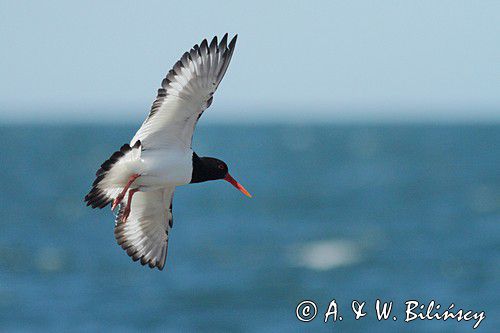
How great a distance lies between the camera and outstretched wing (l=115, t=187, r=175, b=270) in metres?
11.2

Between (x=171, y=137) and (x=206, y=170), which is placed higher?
(x=171, y=137)

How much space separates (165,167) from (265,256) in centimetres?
2677

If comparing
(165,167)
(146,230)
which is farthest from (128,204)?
(146,230)

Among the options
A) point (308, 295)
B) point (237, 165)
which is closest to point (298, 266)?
point (308, 295)

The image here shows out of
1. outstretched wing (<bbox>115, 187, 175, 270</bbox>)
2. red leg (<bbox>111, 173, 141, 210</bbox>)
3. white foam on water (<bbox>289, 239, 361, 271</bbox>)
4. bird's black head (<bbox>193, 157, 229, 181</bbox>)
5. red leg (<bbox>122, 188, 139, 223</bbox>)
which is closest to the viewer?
red leg (<bbox>111, 173, 141, 210</bbox>)

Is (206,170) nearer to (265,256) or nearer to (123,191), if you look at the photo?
(123,191)

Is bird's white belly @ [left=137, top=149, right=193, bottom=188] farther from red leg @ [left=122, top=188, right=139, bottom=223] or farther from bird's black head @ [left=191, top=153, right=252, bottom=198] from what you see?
red leg @ [left=122, top=188, right=139, bottom=223]

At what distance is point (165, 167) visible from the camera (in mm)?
10172

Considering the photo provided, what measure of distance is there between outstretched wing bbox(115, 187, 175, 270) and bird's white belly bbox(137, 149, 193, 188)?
0.88m

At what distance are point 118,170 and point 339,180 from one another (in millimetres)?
54605

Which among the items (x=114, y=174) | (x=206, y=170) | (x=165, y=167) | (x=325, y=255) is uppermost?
(x=325, y=255)

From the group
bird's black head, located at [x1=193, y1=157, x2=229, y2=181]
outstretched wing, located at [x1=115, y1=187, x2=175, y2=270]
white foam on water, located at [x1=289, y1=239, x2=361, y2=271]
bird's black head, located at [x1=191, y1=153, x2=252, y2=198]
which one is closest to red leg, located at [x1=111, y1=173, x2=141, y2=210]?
bird's black head, located at [x1=191, y1=153, x2=252, y2=198]

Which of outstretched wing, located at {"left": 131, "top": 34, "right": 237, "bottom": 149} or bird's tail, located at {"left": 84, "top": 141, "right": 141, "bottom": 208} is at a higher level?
outstretched wing, located at {"left": 131, "top": 34, "right": 237, "bottom": 149}

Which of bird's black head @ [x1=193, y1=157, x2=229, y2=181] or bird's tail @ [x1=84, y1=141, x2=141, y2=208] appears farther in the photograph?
bird's black head @ [x1=193, y1=157, x2=229, y2=181]
